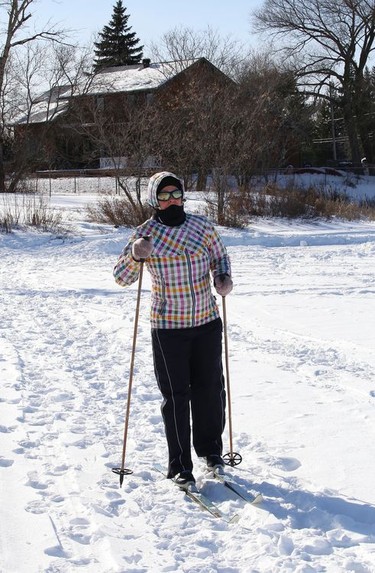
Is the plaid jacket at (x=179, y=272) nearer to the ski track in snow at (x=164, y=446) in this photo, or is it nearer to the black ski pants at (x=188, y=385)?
the black ski pants at (x=188, y=385)

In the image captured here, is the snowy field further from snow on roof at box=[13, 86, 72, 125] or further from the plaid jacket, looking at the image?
snow on roof at box=[13, 86, 72, 125]

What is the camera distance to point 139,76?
170 feet

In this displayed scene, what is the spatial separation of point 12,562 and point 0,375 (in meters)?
3.71

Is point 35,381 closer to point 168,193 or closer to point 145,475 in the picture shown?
point 145,475

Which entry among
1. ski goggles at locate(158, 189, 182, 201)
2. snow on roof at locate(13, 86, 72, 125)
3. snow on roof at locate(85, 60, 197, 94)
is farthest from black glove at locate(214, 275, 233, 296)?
snow on roof at locate(85, 60, 197, 94)

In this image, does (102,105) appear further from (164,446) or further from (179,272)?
(179,272)

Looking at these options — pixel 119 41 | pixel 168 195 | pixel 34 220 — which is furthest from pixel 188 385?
pixel 119 41

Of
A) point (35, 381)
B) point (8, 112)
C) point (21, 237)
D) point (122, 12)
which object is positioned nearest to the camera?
point (35, 381)

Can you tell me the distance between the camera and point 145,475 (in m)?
4.76

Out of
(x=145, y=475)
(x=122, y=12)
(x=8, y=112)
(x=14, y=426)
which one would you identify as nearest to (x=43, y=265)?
(x=14, y=426)

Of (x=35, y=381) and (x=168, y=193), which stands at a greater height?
(x=168, y=193)

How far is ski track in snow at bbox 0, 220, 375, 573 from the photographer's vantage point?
3.72 metres

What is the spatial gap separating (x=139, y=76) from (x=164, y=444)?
1923 inches

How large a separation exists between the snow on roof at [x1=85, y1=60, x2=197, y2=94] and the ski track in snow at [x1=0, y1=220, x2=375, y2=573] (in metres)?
35.1
